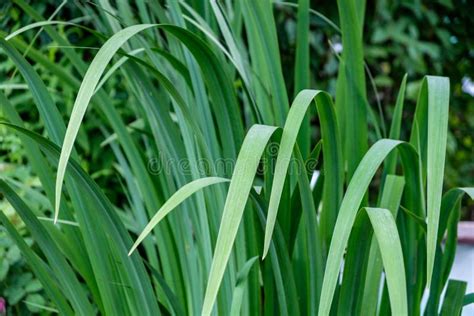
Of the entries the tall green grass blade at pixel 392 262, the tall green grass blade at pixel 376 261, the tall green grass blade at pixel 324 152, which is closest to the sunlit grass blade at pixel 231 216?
the tall green grass blade at pixel 324 152

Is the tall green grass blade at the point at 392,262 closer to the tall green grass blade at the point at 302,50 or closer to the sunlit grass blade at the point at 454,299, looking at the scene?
the sunlit grass blade at the point at 454,299

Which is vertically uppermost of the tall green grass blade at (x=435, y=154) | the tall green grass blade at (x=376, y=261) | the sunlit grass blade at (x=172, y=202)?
the tall green grass blade at (x=435, y=154)

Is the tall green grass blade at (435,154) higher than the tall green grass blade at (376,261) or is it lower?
higher

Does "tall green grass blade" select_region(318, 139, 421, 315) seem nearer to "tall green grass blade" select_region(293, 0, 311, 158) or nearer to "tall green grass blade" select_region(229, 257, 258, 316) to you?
"tall green grass blade" select_region(229, 257, 258, 316)

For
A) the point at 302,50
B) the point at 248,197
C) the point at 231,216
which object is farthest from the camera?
the point at 302,50

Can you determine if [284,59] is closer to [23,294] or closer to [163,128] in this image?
[23,294]

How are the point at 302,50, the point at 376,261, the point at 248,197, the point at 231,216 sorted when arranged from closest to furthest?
the point at 231,216, the point at 248,197, the point at 376,261, the point at 302,50

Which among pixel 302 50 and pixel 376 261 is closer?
pixel 376 261

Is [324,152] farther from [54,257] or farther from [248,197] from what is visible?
[54,257]

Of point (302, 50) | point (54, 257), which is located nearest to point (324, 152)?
point (302, 50)

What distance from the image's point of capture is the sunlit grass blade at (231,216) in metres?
0.59

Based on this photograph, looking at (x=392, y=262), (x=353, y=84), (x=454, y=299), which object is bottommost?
(x=454, y=299)

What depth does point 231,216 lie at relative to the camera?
597 millimetres

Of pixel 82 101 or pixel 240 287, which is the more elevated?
pixel 82 101
